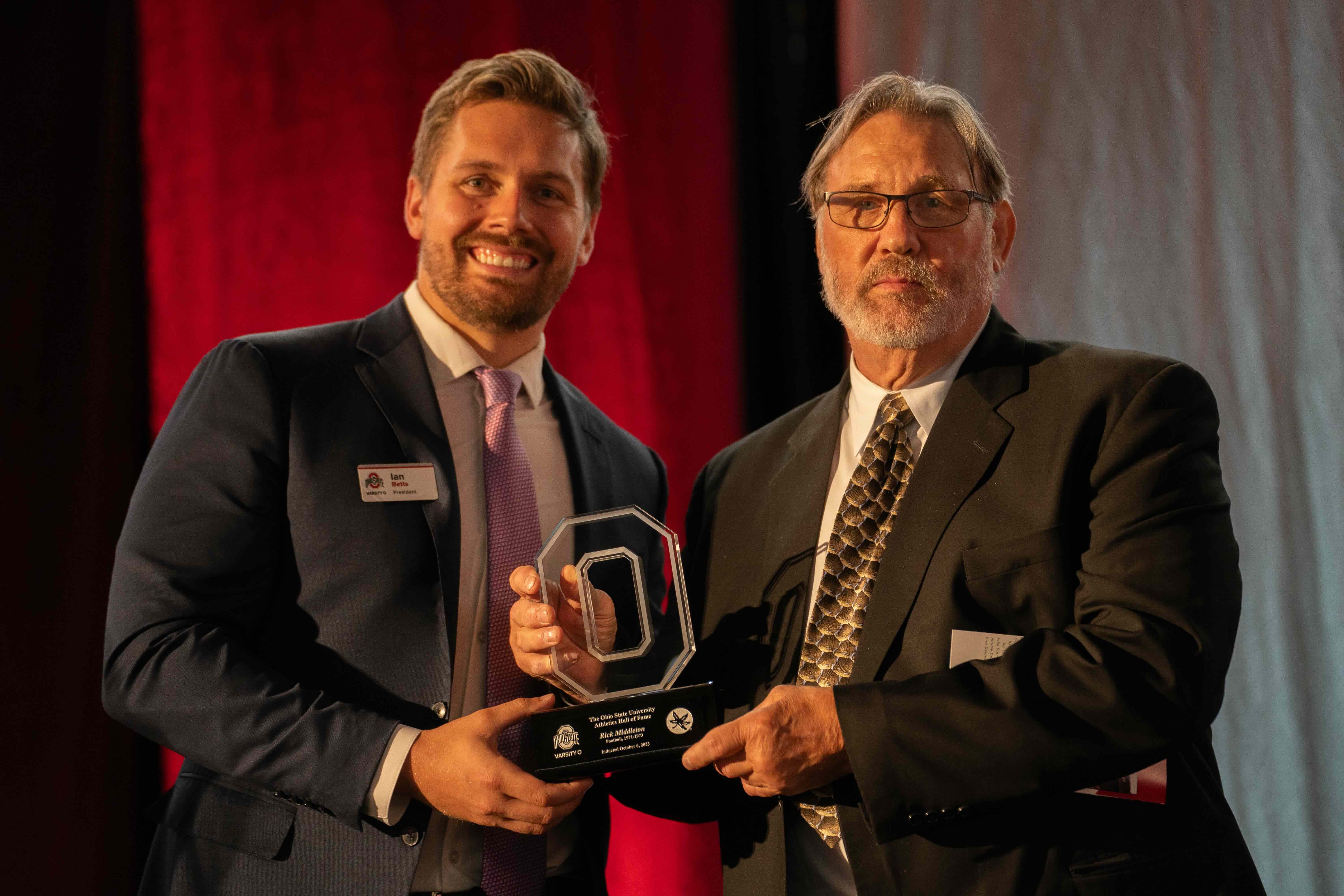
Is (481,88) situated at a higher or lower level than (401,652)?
higher

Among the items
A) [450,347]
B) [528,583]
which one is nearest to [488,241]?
[450,347]

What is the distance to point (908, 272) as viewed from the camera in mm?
2186

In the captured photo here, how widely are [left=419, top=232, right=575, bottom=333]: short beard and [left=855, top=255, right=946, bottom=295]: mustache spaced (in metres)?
0.80

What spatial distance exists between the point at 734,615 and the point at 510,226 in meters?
1.03

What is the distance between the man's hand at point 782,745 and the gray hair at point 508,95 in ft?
4.82

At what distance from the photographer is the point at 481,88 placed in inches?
100

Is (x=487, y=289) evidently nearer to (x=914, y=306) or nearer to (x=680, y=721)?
(x=914, y=306)

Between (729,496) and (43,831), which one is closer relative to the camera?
(729,496)

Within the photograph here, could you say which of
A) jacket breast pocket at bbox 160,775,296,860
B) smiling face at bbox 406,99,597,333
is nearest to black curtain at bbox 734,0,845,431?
smiling face at bbox 406,99,597,333

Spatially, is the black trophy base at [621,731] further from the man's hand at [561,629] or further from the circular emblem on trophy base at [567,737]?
the man's hand at [561,629]

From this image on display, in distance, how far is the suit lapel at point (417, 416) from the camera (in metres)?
2.15

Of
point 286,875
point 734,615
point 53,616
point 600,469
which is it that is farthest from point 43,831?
point 734,615

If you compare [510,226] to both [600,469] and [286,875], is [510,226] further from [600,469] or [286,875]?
[286,875]

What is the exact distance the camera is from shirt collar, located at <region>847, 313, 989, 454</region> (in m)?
2.14
